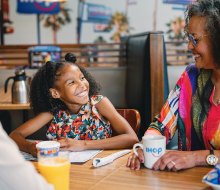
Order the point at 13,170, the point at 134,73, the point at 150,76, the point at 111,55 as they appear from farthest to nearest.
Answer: the point at 111,55, the point at 134,73, the point at 150,76, the point at 13,170

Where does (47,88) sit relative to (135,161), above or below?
above

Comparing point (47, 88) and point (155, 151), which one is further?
point (47, 88)

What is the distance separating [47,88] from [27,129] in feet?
0.90

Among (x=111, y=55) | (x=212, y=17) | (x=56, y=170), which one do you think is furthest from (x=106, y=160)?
(x=111, y=55)

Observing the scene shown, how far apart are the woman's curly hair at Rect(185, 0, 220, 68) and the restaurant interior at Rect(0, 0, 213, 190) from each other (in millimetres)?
552

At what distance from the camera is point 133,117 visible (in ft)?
7.18

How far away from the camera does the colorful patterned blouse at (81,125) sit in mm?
2031

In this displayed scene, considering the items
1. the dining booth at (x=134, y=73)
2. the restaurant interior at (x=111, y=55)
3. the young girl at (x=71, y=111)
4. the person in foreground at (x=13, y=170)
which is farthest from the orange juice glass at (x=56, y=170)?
the dining booth at (x=134, y=73)

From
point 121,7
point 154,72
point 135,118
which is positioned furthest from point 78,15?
point 135,118

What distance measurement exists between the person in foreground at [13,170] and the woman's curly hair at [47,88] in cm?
128

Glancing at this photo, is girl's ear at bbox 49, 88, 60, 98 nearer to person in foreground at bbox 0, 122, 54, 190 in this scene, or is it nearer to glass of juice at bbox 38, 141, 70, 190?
glass of juice at bbox 38, 141, 70, 190

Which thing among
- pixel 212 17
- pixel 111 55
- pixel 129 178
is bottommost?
pixel 129 178

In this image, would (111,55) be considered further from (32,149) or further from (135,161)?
(135,161)

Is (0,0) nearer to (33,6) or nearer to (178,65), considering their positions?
(33,6)
